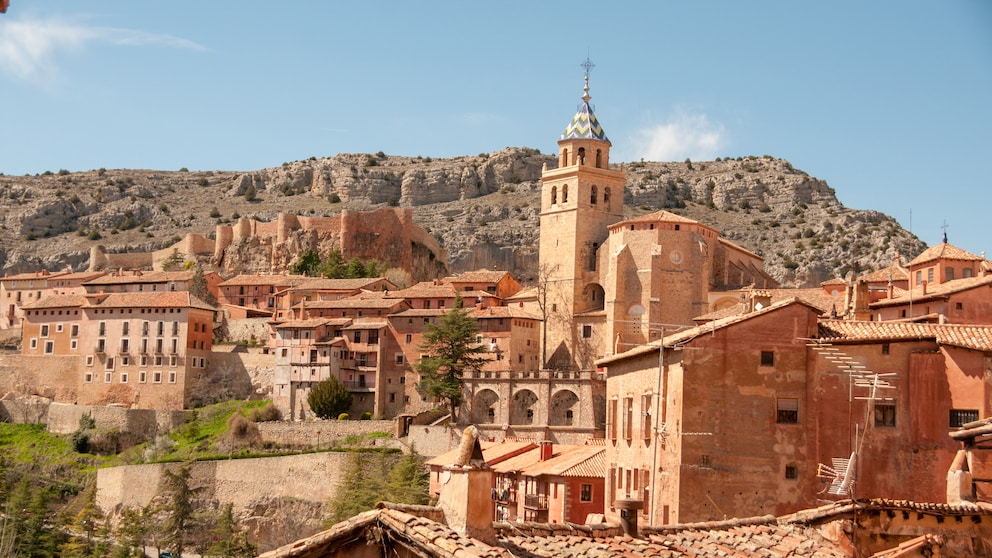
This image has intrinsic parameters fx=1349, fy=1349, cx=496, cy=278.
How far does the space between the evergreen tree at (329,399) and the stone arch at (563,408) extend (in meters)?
13.1

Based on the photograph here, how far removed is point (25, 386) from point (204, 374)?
1290 centimetres

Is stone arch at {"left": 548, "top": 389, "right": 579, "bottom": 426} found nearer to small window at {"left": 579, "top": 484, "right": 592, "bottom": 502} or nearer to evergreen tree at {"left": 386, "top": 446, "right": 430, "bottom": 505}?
evergreen tree at {"left": 386, "top": 446, "right": 430, "bottom": 505}

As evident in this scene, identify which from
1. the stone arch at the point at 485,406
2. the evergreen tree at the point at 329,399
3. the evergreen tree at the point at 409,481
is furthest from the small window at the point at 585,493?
the evergreen tree at the point at 329,399

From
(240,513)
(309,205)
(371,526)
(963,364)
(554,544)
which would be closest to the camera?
(371,526)

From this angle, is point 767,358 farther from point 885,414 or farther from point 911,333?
point 911,333

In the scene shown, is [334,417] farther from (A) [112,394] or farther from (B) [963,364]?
(B) [963,364]

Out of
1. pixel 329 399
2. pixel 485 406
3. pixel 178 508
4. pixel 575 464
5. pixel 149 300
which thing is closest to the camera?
pixel 575 464

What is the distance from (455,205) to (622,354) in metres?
100

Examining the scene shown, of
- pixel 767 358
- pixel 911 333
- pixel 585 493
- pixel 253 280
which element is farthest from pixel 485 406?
pixel 911 333

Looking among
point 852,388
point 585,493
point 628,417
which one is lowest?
point 585,493

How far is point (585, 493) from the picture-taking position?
4300 centimetres

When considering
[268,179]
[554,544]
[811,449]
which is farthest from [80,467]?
[268,179]

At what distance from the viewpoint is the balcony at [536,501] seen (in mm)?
44344

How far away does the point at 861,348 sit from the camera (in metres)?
30.5
